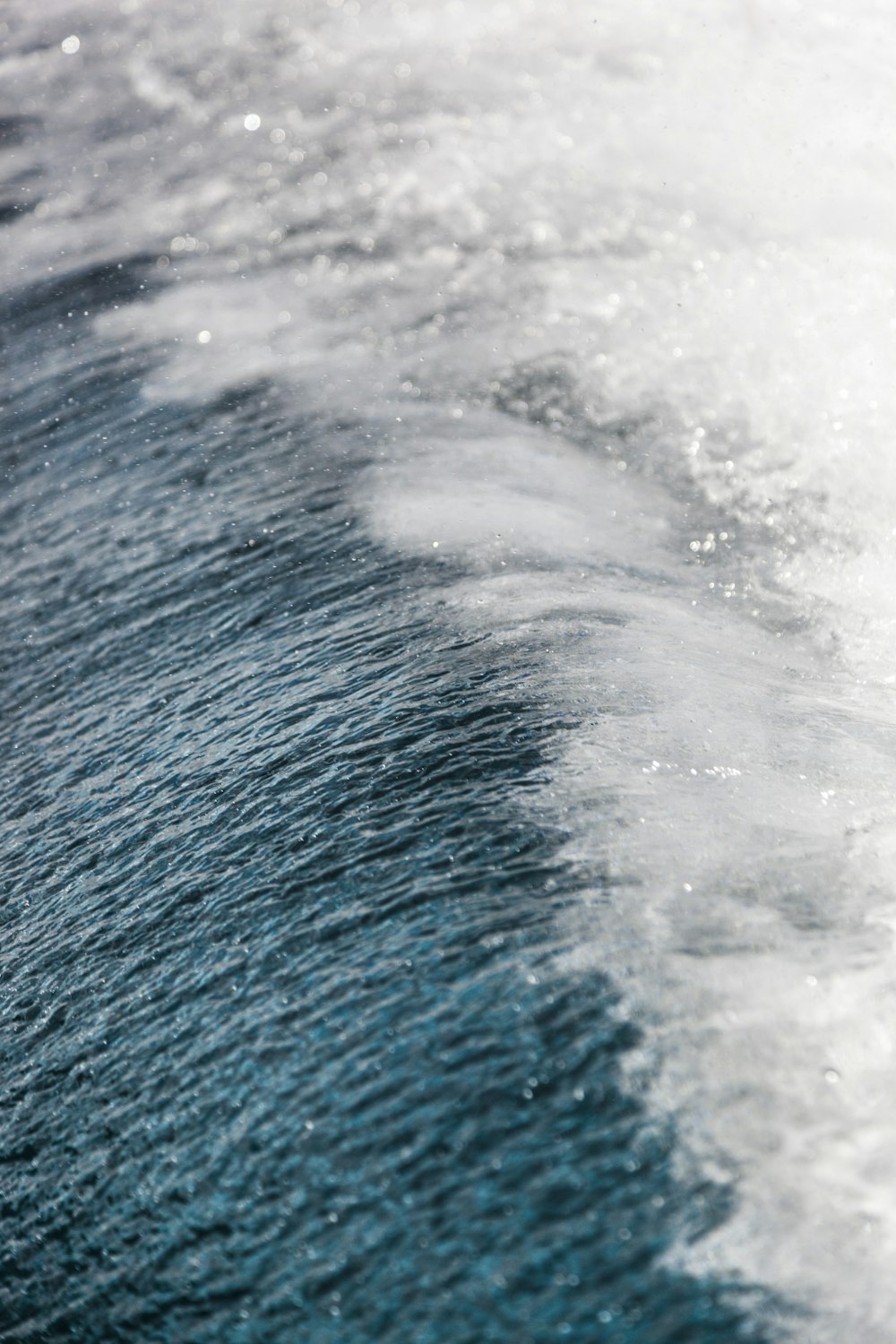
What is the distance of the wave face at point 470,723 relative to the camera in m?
2.57

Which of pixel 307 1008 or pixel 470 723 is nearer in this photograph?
pixel 307 1008

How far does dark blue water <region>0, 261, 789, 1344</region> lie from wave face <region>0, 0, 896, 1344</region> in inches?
0.5

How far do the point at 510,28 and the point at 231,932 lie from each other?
9172mm

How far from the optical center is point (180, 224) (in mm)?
8984

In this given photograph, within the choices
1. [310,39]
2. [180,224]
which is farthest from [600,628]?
[310,39]

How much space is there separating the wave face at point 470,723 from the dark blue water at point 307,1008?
12 millimetres

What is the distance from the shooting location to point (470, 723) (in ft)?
12.7

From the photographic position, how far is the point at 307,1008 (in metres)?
3.03

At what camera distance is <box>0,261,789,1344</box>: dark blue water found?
248 centimetres

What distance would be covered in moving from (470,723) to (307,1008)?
1136mm

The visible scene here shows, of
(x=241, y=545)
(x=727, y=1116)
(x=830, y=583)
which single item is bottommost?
(x=830, y=583)

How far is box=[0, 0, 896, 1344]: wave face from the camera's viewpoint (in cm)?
257

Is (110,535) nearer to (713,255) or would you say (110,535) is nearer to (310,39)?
(713,255)

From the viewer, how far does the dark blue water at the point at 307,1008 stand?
248 centimetres
